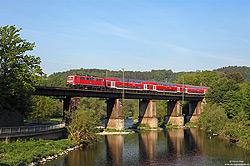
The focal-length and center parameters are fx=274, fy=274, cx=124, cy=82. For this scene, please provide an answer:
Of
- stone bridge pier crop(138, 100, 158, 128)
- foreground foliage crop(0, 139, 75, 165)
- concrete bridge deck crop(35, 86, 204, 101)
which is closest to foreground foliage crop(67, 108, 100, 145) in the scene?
foreground foliage crop(0, 139, 75, 165)

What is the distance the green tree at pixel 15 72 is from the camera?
158 feet

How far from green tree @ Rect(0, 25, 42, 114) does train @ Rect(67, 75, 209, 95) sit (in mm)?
23776

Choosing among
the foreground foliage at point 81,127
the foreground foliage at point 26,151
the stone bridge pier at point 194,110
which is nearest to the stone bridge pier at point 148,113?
the stone bridge pier at point 194,110

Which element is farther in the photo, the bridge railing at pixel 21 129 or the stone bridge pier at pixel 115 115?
the stone bridge pier at pixel 115 115

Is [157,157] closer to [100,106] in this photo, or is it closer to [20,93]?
[20,93]

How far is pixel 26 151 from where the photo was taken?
1590 inches

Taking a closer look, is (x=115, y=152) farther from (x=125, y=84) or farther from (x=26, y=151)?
(x=125, y=84)

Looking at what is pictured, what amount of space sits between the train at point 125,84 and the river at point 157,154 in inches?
866

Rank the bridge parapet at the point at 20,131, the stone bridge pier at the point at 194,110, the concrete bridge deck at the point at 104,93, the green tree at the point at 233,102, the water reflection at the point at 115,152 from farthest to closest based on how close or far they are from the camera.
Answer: the stone bridge pier at the point at 194,110 < the green tree at the point at 233,102 < the concrete bridge deck at the point at 104,93 < the water reflection at the point at 115,152 < the bridge parapet at the point at 20,131

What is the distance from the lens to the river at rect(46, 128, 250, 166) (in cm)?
4272

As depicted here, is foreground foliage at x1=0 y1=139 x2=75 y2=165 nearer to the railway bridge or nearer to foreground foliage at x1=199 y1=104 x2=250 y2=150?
the railway bridge

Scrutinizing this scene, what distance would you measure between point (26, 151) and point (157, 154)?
2272cm

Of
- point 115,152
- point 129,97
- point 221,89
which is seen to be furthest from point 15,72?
point 221,89

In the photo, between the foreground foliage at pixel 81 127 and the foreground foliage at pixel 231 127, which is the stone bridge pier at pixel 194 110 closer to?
the foreground foliage at pixel 231 127
